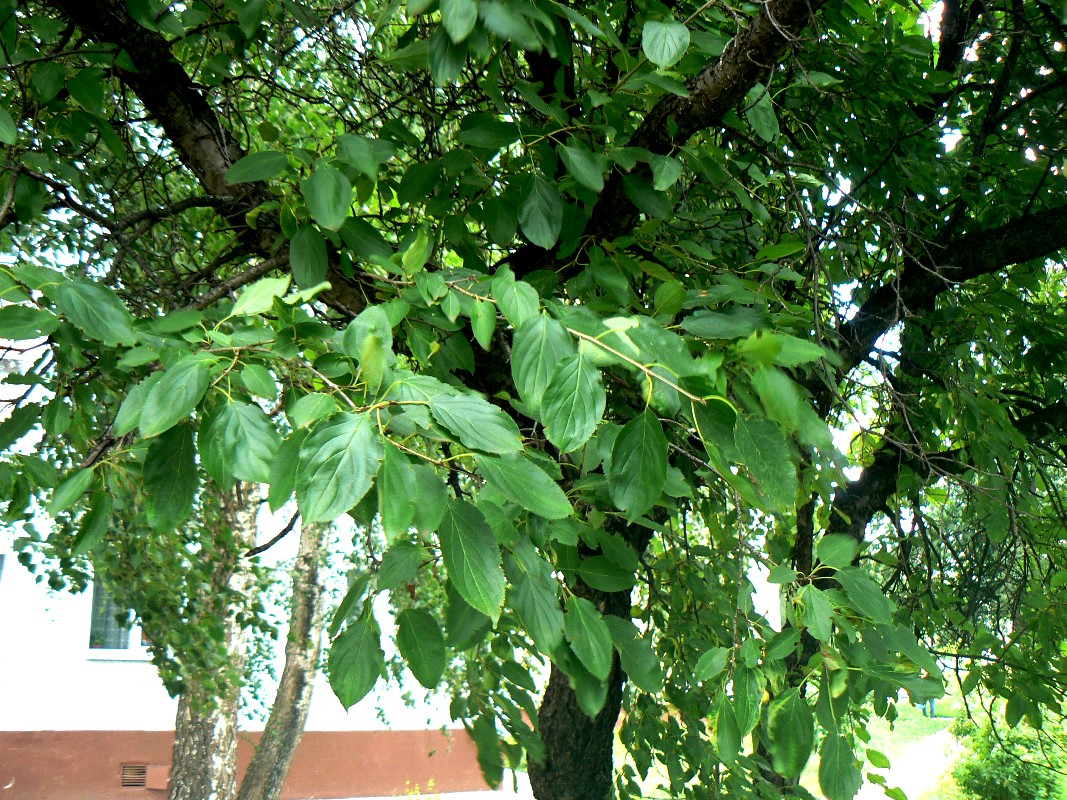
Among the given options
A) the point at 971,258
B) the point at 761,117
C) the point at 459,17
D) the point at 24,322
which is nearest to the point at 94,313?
the point at 24,322

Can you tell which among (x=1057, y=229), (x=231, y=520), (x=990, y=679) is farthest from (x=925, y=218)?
(x=231, y=520)

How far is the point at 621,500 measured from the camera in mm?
1037

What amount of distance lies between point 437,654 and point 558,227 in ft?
3.23

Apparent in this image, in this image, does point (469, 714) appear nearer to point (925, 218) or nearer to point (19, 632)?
point (925, 218)

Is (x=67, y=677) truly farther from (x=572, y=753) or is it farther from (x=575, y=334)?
(x=575, y=334)

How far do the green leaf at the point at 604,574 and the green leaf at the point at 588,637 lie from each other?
210 millimetres

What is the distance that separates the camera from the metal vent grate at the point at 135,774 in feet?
28.8

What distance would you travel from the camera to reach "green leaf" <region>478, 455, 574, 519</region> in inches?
37.6

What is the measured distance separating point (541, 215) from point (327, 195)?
51 cm

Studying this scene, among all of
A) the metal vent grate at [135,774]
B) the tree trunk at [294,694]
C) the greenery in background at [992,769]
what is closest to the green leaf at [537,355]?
the tree trunk at [294,694]

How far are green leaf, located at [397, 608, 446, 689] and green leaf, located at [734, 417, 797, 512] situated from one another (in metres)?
0.43

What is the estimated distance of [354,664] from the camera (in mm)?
1138

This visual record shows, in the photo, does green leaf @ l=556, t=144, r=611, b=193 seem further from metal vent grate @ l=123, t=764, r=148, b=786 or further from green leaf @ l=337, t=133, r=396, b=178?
metal vent grate @ l=123, t=764, r=148, b=786

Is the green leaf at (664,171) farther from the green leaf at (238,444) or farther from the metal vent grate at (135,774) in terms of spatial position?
the metal vent grate at (135,774)
